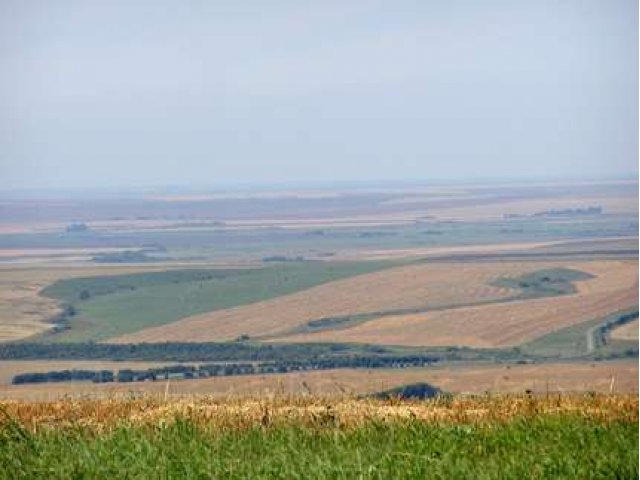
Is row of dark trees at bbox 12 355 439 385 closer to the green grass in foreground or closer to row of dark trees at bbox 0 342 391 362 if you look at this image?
row of dark trees at bbox 0 342 391 362

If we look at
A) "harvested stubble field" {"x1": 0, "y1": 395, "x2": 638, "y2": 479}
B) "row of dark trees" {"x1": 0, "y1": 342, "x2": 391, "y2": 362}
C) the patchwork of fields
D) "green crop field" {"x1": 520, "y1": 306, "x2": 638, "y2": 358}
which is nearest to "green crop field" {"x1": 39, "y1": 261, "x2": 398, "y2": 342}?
the patchwork of fields

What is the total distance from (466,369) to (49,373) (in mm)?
8344

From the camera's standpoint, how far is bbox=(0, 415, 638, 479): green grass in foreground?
7641mm

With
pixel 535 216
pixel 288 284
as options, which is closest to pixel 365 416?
pixel 288 284

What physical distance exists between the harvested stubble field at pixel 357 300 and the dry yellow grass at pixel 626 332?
19.8 feet

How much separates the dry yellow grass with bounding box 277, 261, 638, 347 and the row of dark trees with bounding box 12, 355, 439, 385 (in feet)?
13.9

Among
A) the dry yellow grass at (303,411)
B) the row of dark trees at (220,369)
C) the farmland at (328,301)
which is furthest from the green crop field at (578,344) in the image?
the dry yellow grass at (303,411)

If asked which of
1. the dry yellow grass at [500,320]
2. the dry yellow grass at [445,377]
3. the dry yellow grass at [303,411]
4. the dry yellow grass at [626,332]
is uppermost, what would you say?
the dry yellow grass at [303,411]

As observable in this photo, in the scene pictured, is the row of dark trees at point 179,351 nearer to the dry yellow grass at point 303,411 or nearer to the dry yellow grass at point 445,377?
the dry yellow grass at point 445,377

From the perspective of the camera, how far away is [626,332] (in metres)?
31.0

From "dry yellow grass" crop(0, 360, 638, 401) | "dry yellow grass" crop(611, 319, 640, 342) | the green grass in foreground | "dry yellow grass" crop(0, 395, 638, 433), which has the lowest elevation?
"dry yellow grass" crop(611, 319, 640, 342)

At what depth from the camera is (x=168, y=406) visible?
33.4ft

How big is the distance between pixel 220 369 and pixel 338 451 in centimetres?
1853

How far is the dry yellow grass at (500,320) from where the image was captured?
36.2 meters
